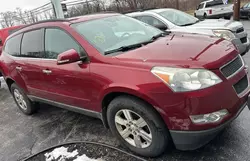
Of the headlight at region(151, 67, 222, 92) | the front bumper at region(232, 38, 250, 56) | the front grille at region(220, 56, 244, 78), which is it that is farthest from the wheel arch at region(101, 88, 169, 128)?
the front bumper at region(232, 38, 250, 56)

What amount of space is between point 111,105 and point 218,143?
1.39m

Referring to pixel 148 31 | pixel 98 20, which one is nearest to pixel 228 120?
pixel 148 31

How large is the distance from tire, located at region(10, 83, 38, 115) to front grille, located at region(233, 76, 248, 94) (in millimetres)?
3722

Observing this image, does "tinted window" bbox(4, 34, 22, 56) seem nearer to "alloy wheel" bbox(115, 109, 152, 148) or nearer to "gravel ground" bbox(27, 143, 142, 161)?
"gravel ground" bbox(27, 143, 142, 161)

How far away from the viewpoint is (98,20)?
11.9 ft

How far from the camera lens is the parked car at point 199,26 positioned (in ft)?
19.3

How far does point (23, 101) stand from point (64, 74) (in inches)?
79.6

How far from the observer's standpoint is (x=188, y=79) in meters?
2.29

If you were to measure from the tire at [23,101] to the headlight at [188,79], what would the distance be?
10.7 ft

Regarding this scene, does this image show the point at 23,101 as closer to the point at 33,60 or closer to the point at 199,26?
the point at 33,60

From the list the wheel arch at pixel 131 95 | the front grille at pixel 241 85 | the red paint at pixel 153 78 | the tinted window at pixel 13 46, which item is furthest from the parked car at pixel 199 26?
the tinted window at pixel 13 46

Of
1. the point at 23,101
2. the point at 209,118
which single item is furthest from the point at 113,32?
the point at 23,101

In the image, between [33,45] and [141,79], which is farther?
[33,45]

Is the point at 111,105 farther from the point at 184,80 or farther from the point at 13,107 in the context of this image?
the point at 13,107
